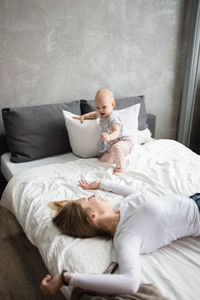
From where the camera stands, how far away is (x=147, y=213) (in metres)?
1.12

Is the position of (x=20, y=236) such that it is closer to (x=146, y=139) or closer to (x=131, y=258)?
(x=131, y=258)

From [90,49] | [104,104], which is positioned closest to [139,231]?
[104,104]

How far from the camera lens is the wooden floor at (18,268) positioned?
1.39m

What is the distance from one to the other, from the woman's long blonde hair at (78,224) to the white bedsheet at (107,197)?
0.03 metres

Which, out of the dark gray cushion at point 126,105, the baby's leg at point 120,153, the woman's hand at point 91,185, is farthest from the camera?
the dark gray cushion at point 126,105

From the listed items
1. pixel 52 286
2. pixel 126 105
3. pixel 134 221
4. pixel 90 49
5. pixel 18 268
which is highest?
pixel 90 49

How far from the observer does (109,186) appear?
1478 mm

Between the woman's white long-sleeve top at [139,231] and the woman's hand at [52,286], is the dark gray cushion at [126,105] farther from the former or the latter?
the woman's hand at [52,286]

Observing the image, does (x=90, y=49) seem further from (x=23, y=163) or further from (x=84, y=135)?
(x=23, y=163)

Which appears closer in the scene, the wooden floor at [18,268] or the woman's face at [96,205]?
the woman's face at [96,205]

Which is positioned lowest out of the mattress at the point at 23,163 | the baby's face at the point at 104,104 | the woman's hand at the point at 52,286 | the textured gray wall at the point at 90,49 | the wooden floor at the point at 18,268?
the wooden floor at the point at 18,268

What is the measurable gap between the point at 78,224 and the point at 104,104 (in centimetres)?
100

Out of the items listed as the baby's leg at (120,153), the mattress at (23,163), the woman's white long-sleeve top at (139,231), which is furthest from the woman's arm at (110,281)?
the mattress at (23,163)

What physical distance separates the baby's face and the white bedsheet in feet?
1.27
